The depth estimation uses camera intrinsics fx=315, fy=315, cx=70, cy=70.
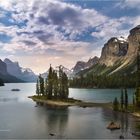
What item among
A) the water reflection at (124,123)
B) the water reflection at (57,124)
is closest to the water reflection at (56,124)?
the water reflection at (57,124)

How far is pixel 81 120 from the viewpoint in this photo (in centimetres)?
12325

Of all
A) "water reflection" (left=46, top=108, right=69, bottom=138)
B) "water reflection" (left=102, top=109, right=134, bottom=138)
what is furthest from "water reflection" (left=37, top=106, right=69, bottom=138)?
"water reflection" (left=102, top=109, right=134, bottom=138)

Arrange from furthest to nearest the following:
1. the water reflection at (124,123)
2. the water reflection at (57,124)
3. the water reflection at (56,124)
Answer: the water reflection at (57,124)
the water reflection at (56,124)
the water reflection at (124,123)

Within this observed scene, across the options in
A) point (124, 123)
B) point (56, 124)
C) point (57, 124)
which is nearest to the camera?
point (124, 123)

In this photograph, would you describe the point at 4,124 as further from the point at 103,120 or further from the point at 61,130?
the point at 103,120

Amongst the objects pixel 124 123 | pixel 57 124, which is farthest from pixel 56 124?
pixel 124 123

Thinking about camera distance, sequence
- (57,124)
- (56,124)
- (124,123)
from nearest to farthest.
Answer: (124,123) → (57,124) → (56,124)

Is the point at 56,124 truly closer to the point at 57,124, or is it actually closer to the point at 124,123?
the point at 57,124

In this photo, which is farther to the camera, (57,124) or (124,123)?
(57,124)

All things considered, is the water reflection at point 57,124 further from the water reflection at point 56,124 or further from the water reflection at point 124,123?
the water reflection at point 124,123

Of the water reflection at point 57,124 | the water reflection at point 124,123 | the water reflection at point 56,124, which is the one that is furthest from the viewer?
the water reflection at point 57,124

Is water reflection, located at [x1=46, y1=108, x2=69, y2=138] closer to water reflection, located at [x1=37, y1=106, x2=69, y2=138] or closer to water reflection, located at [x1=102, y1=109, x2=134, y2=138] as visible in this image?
water reflection, located at [x1=37, y1=106, x2=69, y2=138]

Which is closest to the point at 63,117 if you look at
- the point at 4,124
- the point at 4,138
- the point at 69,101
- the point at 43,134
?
the point at 4,124

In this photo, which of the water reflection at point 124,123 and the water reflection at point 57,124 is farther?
the water reflection at point 57,124
